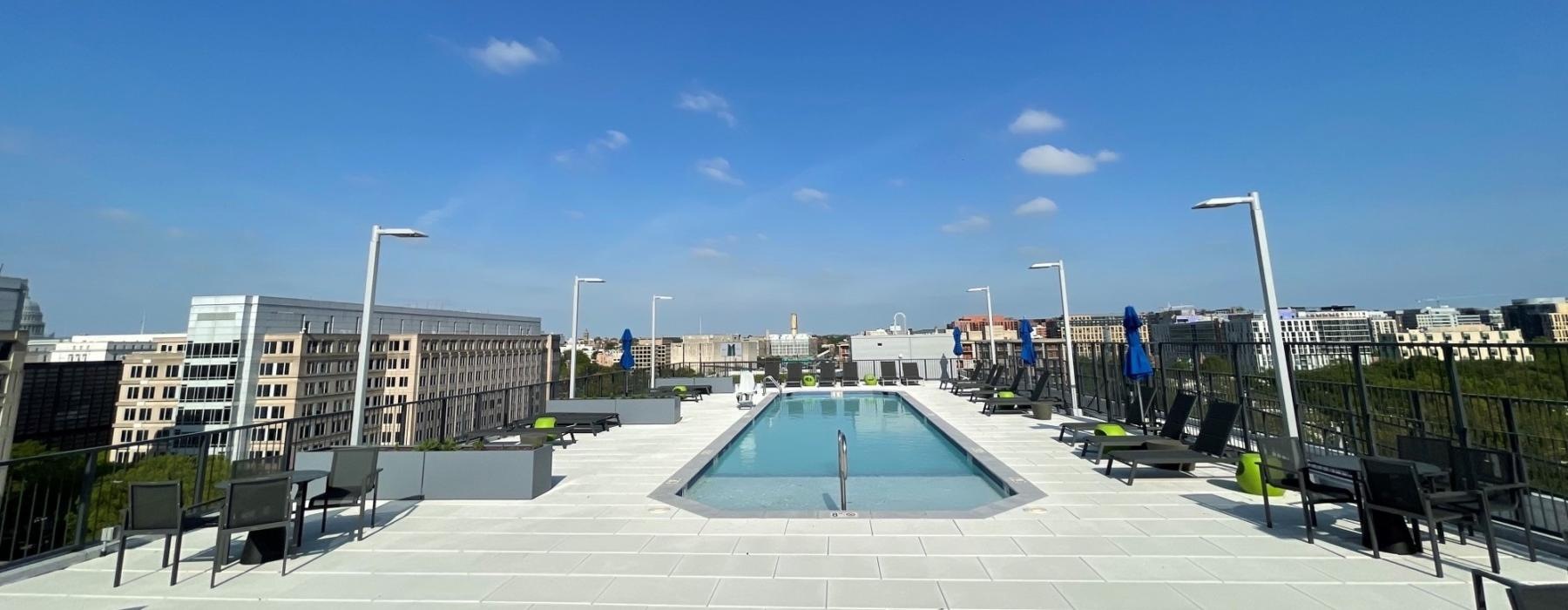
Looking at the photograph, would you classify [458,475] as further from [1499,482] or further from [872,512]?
[1499,482]

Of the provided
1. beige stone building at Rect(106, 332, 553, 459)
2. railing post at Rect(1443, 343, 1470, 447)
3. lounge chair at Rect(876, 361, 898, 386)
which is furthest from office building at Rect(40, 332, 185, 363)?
railing post at Rect(1443, 343, 1470, 447)

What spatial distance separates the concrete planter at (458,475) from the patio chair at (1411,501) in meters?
6.78

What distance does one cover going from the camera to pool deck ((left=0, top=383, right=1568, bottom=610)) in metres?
3.42

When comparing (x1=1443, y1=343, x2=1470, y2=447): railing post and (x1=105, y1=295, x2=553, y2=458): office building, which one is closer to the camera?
(x1=1443, y1=343, x2=1470, y2=447): railing post

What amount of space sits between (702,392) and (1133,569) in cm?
1474

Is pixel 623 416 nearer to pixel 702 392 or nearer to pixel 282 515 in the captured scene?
pixel 702 392

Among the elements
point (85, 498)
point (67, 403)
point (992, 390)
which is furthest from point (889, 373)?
point (67, 403)

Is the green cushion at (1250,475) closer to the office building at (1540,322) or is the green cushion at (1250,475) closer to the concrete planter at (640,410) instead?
the office building at (1540,322)

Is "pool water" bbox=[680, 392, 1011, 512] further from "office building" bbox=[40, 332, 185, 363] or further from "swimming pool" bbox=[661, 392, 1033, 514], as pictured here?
"office building" bbox=[40, 332, 185, 363]

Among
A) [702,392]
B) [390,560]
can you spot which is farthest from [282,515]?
[702,392]

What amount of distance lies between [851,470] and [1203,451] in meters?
3.99

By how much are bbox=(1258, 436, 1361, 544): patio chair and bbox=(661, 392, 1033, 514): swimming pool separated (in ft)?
6.80

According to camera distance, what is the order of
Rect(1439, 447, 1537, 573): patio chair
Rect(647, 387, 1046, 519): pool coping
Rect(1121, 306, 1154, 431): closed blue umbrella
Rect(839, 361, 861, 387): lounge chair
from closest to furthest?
Rect(1439, 447, 1537, 573): patio chair < Rect(647, 387, 1046, 519): pool coping < Rect(1121, 306, 1154, 431): closed blue umbrella < Rect(839, 361, 861, 387): lounge chair

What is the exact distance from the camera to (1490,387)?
5.50 m
